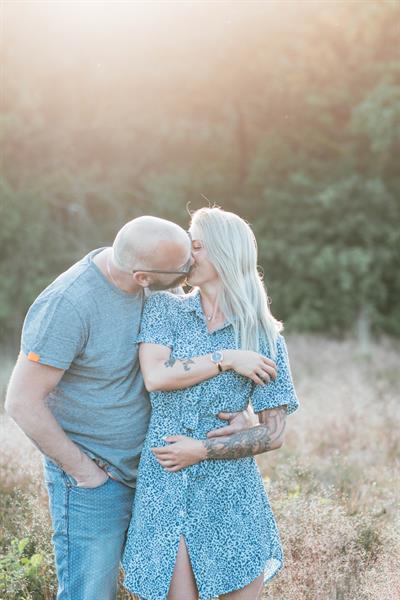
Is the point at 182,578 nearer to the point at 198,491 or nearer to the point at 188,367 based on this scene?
the point at 198,491

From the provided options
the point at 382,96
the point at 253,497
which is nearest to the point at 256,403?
the point at 253,497

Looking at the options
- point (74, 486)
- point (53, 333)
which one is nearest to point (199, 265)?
point (53, 333)

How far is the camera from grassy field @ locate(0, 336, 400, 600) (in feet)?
12.0

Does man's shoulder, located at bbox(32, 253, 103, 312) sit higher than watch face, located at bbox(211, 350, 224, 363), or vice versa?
man's shoulder, located at bbox(32, 253, 103, 312)

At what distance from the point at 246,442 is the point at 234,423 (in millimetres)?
107

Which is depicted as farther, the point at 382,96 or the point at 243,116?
the point at 243,116

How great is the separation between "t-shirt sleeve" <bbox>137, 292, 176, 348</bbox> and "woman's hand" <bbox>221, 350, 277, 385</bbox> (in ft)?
0.78

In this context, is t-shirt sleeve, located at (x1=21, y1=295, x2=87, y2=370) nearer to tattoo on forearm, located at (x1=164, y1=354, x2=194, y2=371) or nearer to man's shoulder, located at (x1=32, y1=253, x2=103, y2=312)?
man's shoulder, located at (x1=32, y1=253, x2=103, y2=312)

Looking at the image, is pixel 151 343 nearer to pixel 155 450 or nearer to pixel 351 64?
pixel 155 450

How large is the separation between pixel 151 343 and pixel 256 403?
0.50 meters

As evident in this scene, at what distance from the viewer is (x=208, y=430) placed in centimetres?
292

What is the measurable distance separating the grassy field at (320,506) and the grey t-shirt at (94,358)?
112cm

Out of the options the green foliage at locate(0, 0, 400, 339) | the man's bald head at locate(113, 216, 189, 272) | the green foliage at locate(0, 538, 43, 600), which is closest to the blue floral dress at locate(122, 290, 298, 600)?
the man's bald head at locate(113, 216, 189, 272)

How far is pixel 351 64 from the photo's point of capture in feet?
50.5
